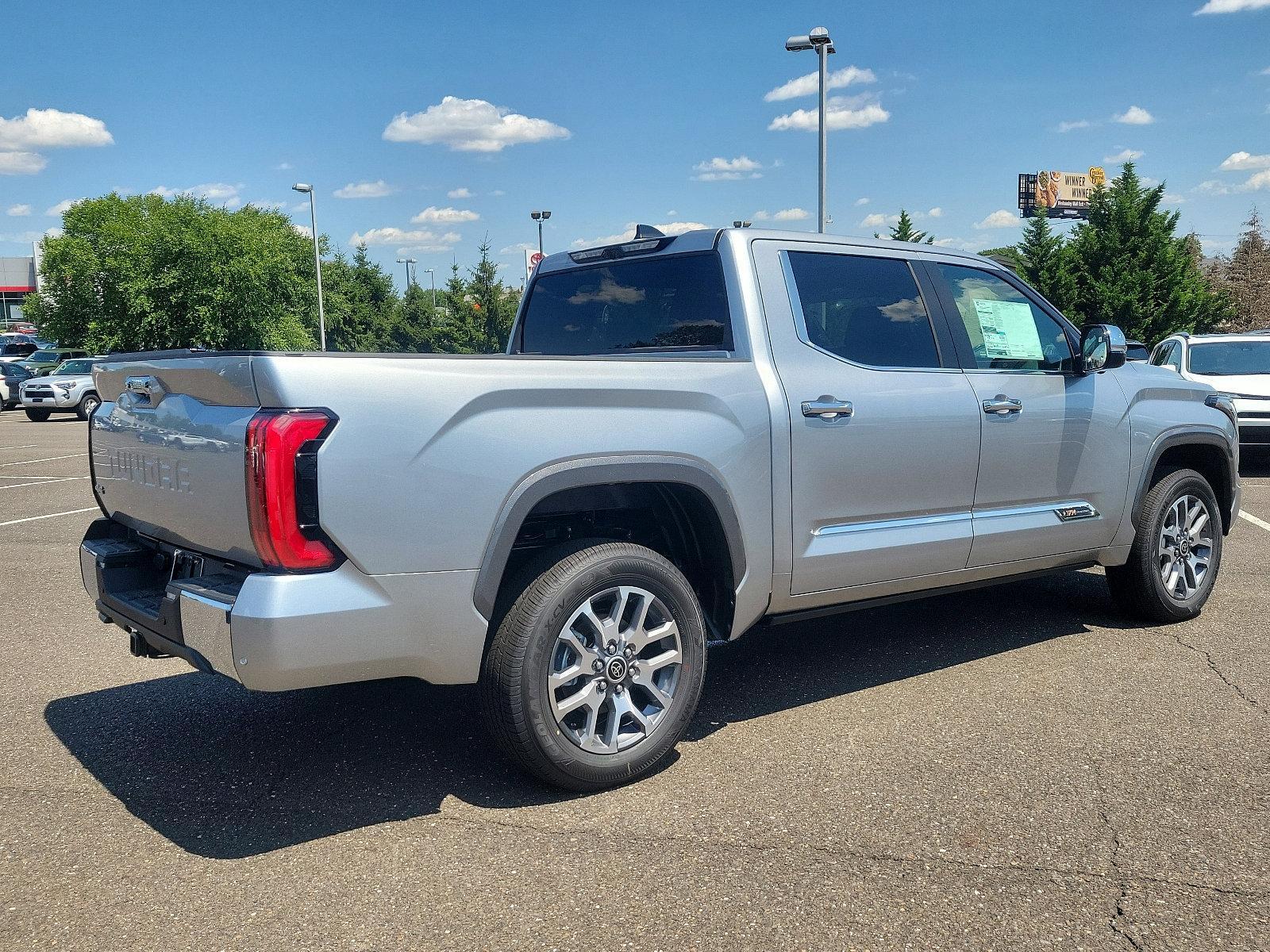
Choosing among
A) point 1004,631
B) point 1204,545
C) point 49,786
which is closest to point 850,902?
point 49,786

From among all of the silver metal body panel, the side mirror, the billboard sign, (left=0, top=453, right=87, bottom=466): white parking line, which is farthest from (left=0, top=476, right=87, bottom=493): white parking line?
the billboard sign

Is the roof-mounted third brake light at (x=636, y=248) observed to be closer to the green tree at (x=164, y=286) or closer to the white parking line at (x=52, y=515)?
the white parking line at (x=52, y=515)

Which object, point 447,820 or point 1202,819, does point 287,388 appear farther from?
point 1202,819

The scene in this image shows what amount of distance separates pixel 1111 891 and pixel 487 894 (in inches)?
66.1

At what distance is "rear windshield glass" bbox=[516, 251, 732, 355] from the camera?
4406mm

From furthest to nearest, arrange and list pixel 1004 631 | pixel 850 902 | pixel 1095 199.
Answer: pixel 1095 199 → pixel 1004 631 → pixel 850 902

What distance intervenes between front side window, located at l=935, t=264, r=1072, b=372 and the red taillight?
10.1ft

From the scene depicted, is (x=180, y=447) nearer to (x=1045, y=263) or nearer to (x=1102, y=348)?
(x=1102, y=348)

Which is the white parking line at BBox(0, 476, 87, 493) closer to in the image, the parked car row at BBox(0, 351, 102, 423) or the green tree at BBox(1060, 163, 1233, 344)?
the parked car row at BBox(0, 351, 102, 423)

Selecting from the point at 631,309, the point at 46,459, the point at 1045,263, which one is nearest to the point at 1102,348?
the point at 631,309

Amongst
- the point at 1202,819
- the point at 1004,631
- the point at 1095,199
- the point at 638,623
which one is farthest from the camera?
the point at 1095,199

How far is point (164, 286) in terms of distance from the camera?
136 feet

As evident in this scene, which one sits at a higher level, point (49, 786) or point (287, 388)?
point (287, 388)

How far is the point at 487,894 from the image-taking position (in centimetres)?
303
